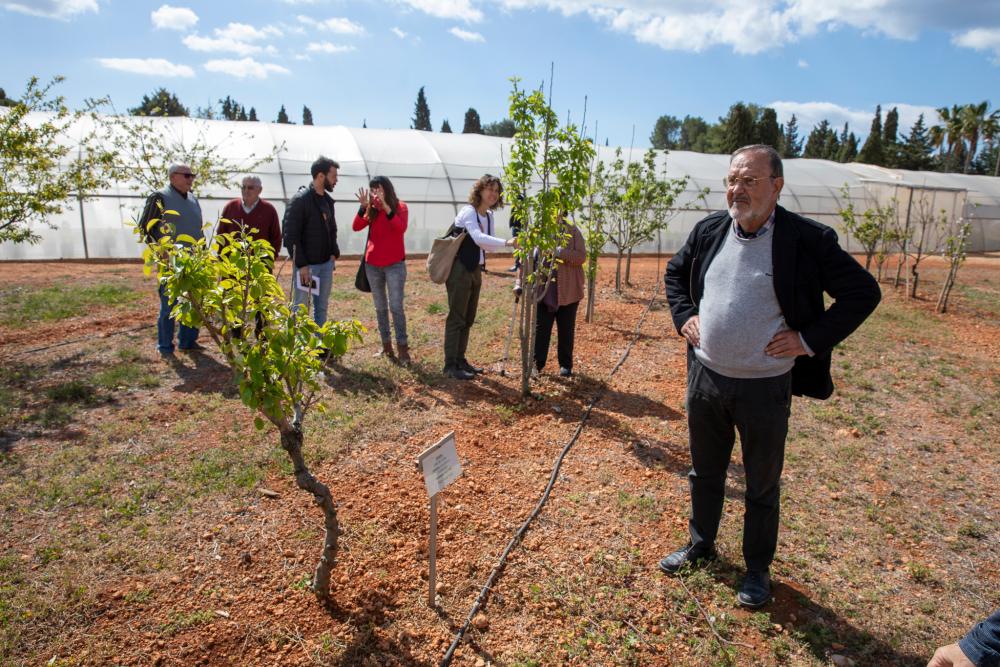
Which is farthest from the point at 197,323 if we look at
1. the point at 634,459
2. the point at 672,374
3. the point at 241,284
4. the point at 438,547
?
the point at 672,374

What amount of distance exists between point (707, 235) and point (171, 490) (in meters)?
3.64

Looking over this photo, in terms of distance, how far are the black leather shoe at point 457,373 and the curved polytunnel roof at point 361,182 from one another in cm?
782

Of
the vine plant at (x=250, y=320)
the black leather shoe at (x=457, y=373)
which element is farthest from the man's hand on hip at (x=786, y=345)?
the black leather shoe at (x=457, y=373)

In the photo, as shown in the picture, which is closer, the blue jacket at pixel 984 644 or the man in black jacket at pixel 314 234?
the blue jacket at pixel 984 644

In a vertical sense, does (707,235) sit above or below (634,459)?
above

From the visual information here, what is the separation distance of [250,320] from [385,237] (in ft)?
10.6

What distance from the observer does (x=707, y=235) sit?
296cm

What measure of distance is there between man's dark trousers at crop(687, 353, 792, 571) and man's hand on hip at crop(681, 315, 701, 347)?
4.5 inches

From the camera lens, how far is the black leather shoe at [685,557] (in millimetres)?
3275

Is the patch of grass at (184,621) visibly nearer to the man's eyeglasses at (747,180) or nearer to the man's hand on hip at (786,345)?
the man's hand on hip at (786,345)

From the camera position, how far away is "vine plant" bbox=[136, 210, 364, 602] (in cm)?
251

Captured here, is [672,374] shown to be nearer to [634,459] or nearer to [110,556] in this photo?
[634,459]

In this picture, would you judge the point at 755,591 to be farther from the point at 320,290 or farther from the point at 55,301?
the point at 55,301

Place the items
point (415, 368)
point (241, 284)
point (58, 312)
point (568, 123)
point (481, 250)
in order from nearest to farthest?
point (241, 284) < point (568, 123) < point (481, 250) < point (415, 368) < point (58, 312)
